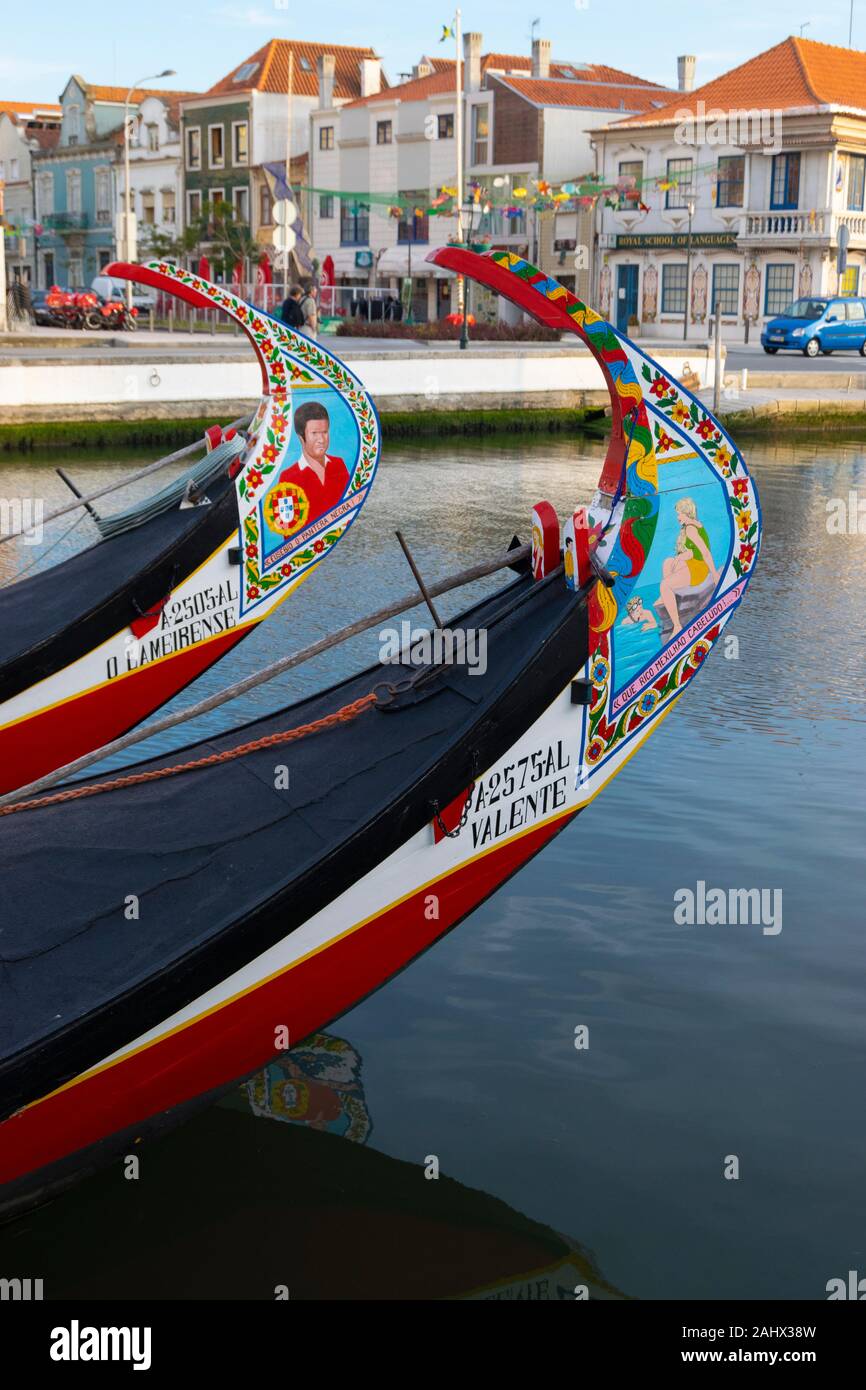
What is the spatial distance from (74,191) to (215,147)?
943cm

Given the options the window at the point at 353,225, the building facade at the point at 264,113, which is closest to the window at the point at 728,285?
the window at the point at 353,225

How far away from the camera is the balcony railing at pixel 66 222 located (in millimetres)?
65375

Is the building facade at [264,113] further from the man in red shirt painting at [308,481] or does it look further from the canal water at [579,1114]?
the canal water at [579,1114]

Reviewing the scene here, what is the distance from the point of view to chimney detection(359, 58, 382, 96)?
5681 centimetres

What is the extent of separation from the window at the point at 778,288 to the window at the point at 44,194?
35.8 m

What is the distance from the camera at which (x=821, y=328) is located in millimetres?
37781

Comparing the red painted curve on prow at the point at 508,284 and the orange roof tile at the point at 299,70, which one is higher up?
the orange roof tile at the point at 299,70

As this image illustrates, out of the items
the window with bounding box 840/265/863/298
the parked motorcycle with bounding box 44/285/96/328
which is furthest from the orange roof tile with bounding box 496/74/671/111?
the parked motorcycle with bounding box 44/285/96/328

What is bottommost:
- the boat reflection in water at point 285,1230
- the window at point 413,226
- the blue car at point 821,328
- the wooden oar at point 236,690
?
the boat reflection in water at point 285,1230

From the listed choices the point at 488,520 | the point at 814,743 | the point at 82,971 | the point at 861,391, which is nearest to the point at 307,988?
the point at 82,971

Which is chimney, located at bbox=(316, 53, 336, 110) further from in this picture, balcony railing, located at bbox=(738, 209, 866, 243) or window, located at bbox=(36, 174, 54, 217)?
balcony railing, located at bbox=(738, 209, 866, 243)

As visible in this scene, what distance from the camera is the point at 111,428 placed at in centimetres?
2356

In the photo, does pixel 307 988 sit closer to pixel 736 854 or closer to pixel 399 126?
pixel 736 854

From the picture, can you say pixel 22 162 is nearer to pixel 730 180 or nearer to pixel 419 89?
pixel 419 89
